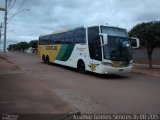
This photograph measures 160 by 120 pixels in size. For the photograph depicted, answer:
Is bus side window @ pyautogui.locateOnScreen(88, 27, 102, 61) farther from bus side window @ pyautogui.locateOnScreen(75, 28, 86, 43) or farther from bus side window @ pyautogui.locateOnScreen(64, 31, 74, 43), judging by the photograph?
bus side window @ pyautogui.locateOnScreen(64, 31, 74, 43)

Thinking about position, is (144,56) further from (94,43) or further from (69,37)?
(94,43)

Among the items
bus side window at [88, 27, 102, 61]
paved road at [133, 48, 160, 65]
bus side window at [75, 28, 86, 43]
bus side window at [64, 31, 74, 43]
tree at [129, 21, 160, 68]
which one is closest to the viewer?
bus side window at [88, 27, 102, 61]

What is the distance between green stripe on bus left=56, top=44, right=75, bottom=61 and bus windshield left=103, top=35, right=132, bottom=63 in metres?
4.81

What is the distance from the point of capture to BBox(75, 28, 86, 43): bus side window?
66.4ft

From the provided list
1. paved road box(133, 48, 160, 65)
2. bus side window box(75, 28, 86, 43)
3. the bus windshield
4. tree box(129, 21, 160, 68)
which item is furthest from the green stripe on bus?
paved road box(133, 48, 160, 65)

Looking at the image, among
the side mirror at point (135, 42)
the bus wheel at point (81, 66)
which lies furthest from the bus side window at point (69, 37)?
the side mirror at point (135, 42)

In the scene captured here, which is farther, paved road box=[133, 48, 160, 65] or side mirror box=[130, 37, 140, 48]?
paved road box=[133, 48, 160, 65]

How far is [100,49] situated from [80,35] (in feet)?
11.0

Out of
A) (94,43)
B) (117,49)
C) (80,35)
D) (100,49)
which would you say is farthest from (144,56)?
(100,49)

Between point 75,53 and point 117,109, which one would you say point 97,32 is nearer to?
point 75,53

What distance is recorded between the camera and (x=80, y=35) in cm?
2089

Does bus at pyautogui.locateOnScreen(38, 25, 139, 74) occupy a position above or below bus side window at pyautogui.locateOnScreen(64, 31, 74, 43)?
below

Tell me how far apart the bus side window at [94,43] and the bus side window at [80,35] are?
2.64 ft

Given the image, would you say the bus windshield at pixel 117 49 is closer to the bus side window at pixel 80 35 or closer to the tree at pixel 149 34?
the bus side window at pixel 80 35
